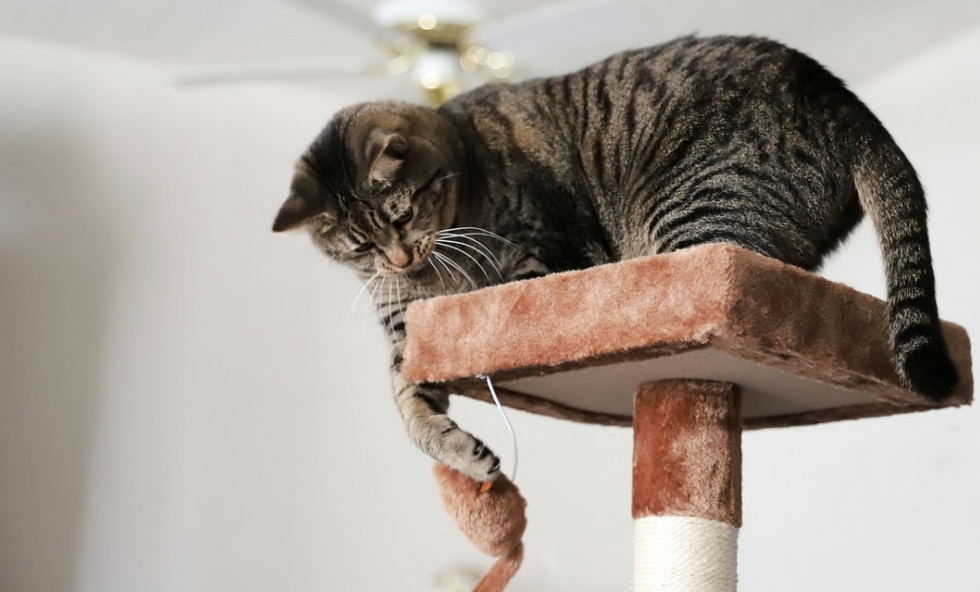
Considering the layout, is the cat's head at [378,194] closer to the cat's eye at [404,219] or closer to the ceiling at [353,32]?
the cat's eye at [404,219]

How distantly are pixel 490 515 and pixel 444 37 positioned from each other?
42.1 inches

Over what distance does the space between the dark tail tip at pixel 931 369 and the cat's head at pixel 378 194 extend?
0.59 m

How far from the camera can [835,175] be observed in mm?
1116

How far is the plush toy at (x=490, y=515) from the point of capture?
1119 millimetres

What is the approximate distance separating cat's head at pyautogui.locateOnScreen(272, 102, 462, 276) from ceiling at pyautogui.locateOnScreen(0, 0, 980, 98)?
0.90 meters

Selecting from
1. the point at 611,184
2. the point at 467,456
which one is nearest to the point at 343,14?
the point at 611,184

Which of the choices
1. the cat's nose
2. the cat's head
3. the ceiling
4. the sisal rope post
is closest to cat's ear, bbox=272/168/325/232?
the cat's head

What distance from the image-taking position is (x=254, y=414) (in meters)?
2.64

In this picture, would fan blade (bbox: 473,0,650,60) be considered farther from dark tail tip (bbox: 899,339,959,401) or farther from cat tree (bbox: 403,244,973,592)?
dark tail tip (bbox: 899,339,959,401)

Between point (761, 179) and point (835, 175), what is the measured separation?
0.09 m

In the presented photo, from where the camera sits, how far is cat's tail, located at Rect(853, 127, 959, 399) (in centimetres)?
97

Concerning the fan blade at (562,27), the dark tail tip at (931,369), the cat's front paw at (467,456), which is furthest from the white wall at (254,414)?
the cat's front paw at (467,456)

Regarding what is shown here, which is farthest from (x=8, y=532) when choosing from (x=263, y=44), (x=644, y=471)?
(x=644, y=471)

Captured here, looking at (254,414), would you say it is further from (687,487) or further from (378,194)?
(687,487)
